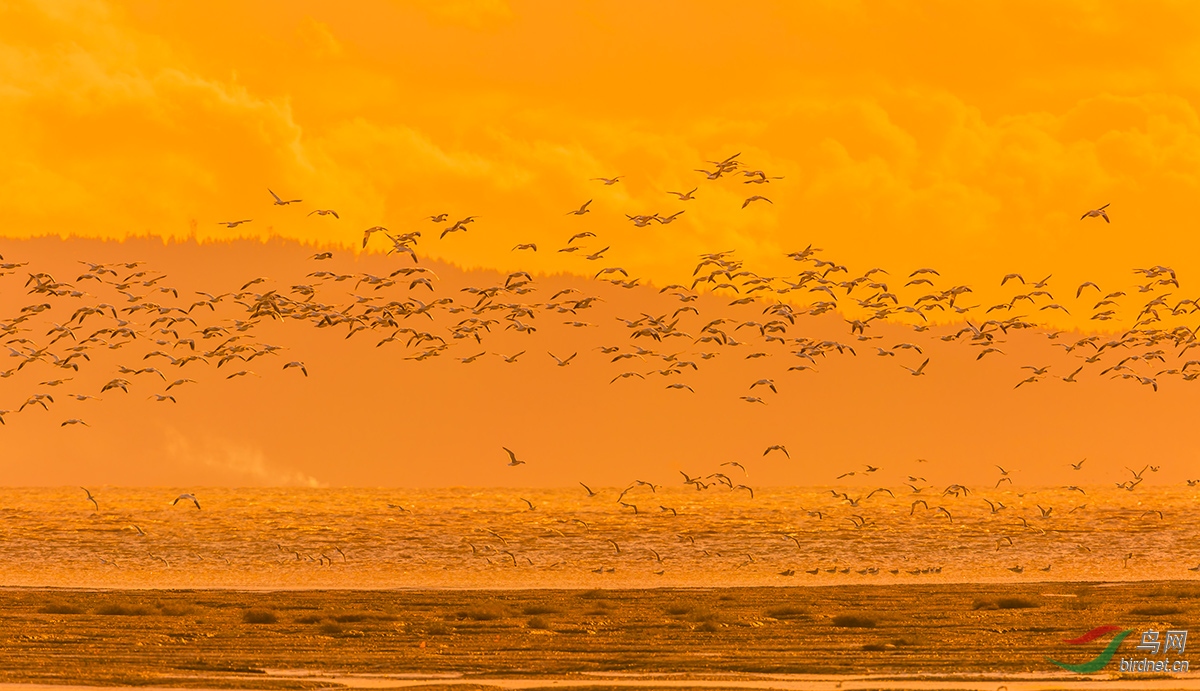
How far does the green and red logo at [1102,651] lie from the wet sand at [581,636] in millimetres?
321

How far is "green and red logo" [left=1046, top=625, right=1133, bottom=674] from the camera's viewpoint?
3158cm

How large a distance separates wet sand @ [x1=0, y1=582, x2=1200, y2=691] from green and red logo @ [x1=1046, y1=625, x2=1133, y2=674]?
321mm

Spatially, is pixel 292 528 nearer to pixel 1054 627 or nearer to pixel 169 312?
pixel 169 312

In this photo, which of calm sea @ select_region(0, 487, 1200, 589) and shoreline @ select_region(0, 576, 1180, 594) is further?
calm sea @ select_region(0, 487, 1200, 589)

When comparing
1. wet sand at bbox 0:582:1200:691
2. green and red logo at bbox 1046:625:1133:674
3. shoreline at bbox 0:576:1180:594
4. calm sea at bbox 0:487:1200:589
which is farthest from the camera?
calm sea at bbox 0:487:1200:589

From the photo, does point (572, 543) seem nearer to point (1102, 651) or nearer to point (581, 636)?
point (581, 636)

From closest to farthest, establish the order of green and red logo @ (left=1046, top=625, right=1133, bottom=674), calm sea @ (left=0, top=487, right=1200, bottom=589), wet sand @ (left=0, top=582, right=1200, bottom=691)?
1. wet sand @ (left=0, top=582, right=1200, bottom=691)
2. green and red logo @ (left=1046, top=625, right=1133, bottom=674)
3. calm sea @ (left=0, top=487, right=1200, bottom=589)

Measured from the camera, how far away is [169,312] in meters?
62.9

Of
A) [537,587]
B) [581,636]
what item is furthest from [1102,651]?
[537,587]

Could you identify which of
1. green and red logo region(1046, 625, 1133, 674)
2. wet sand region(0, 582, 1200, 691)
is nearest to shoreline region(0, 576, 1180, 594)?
wet sand region(0, 582, 1200, 691)

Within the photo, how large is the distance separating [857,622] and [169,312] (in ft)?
111

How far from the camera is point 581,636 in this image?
121 feet

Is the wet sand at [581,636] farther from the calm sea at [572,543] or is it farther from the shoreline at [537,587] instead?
the calm sea at [572,543]

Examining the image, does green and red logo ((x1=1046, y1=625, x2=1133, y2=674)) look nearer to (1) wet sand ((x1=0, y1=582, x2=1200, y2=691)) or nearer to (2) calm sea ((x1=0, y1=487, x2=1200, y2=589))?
(1) wet sand ((x1=0, y1=582, x2=1200, y2=691))
